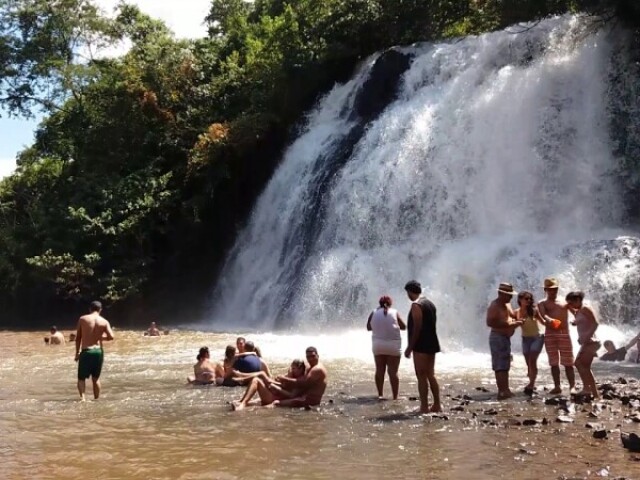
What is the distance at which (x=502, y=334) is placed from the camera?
9305 millimetres

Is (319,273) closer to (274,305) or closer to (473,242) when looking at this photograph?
(274,305)

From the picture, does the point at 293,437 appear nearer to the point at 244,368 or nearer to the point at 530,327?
the point at 244,368

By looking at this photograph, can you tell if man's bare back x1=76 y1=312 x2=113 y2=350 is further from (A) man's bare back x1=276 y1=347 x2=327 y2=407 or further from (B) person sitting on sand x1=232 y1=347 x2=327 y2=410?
(A) man's bare back x1=276 y1=347 x2=327 y2=407

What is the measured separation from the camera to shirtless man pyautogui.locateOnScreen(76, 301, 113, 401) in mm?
9992

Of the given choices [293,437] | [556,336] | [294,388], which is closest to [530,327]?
[556,336]

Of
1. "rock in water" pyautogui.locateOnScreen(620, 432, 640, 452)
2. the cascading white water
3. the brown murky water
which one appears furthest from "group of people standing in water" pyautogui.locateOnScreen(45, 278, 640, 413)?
the cascading white water

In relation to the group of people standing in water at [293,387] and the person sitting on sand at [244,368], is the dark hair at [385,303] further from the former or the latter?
the person sitting on sand at [244,368]

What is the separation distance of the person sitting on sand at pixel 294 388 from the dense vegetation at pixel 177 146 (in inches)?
672

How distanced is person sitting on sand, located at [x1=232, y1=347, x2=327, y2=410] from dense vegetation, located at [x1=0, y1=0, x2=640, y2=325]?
17.1 meters

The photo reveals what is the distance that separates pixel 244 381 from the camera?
10.8 meters

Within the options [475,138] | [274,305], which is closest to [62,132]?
[274,305]

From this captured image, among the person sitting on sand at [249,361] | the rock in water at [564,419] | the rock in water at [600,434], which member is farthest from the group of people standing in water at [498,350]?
the rock in water at [600,434]

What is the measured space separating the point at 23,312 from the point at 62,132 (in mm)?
10064

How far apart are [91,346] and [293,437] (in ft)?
13.4
